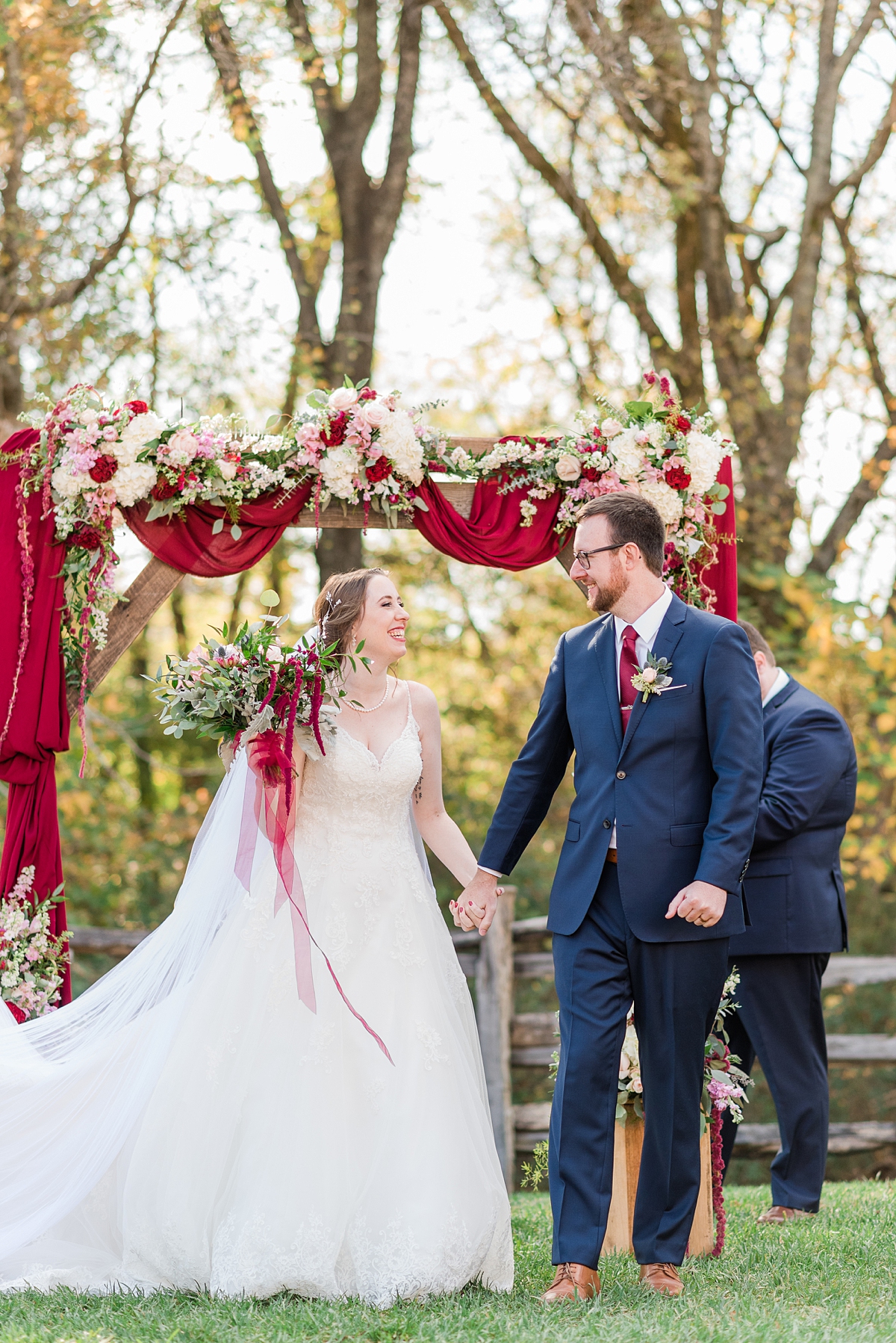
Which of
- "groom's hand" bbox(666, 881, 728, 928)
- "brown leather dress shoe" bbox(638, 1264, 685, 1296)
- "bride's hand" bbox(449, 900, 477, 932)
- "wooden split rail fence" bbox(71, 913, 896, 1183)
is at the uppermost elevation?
"groom's hand" bbox(666, 881, 728, 928)

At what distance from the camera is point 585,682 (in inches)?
Answer: 160

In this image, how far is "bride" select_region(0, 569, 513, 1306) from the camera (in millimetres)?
3834

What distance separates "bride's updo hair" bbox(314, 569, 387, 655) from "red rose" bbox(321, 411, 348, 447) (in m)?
1.01

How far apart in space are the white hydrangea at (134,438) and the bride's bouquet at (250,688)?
1470mm

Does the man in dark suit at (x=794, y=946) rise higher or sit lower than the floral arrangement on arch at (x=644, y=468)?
lower

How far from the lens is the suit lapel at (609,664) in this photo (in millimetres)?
3975

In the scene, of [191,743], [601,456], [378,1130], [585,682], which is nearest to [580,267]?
[191,743]

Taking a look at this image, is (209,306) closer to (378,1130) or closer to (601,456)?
(601,456)

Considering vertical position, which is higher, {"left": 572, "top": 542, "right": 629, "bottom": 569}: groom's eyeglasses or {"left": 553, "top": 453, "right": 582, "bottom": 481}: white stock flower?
{"left": 553, "top": 453, "right": 582, "bottom": 481}: white stock flower

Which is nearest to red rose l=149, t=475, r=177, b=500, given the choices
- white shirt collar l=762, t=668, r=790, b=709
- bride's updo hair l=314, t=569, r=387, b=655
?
bride's updo hair l=314, t=569, r=387, b=655

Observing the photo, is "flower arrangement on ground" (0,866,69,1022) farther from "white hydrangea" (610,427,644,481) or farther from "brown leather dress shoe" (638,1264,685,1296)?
"white hydrangea" (610,427,644,481)

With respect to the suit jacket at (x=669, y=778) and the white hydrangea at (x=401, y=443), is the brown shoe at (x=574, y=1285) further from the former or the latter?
the white hydrangea at (x=401, y=443)

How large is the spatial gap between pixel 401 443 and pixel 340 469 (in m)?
0.27

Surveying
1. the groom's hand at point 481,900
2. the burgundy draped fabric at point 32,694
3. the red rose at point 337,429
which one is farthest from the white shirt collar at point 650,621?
the burgundy draped fabric at point 32,694
